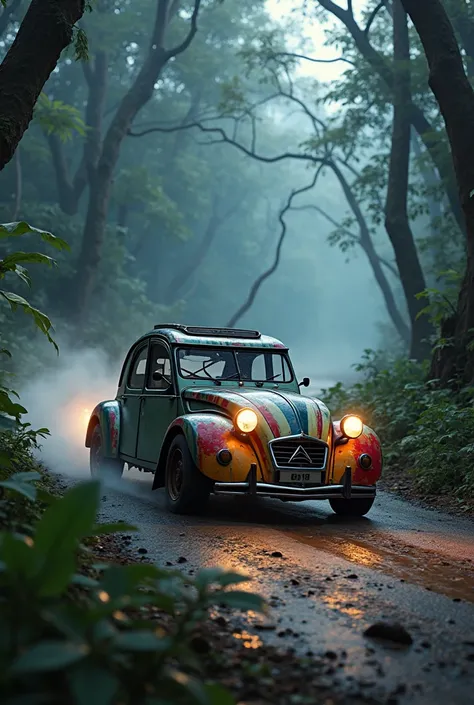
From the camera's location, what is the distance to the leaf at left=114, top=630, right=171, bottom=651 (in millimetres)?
2605

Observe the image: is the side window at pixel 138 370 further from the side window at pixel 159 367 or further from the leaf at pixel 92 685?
the leaf at pixel 92 685

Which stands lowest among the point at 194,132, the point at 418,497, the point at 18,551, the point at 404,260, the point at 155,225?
the point at 18,551

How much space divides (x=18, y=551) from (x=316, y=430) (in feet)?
18.4

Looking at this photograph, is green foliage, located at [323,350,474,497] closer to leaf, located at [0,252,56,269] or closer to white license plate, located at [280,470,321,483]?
white license plate, located at [280,470,321,483]

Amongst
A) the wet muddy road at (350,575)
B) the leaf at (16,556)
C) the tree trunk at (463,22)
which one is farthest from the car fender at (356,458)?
the tree trunk at (463,22)

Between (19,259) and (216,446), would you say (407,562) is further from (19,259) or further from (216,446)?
(19,259)

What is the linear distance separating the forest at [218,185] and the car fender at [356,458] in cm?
164

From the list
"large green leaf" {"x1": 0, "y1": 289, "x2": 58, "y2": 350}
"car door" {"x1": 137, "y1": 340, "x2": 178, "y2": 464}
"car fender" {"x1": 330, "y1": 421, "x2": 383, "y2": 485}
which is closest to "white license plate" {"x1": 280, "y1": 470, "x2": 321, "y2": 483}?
Result: "car fender" {"x1": 330, "y1": 421, "x2": 383, "y2": 485}

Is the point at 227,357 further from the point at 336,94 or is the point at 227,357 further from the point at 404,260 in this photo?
the point at 336,94

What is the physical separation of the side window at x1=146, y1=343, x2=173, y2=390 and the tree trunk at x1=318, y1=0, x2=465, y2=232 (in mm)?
11437

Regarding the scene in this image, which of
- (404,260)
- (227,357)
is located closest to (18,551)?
(227,357)

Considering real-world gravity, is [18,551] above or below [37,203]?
below

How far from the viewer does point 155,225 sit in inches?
1617

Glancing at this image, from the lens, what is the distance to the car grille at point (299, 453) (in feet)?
26.4
